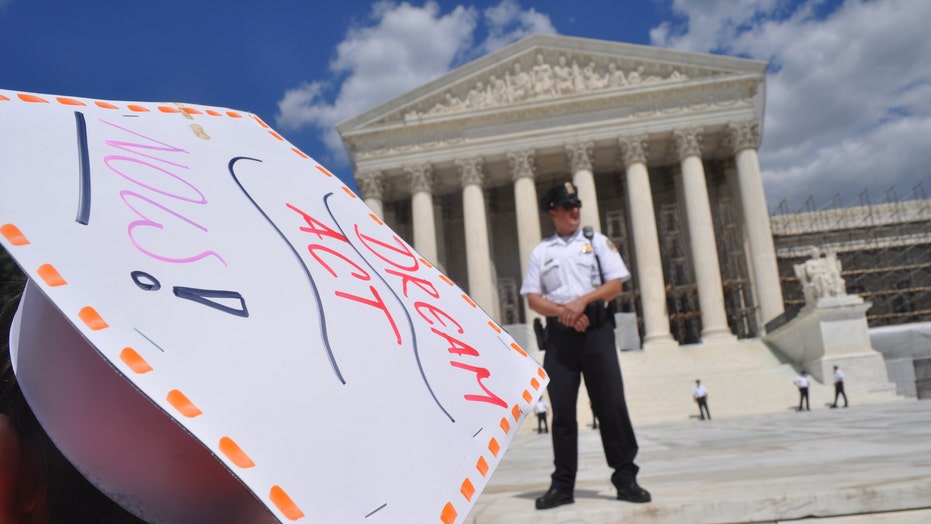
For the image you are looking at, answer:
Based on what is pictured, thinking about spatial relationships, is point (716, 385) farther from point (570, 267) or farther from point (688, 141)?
point (570, 267)

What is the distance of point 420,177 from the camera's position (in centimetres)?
3022

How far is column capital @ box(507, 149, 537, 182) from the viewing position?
2966cm

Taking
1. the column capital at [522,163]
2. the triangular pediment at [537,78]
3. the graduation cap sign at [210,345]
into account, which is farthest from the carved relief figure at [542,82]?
the graduation cap sign at [210,345]

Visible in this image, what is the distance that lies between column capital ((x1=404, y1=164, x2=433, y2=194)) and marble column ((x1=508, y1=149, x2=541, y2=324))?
12.3 feet

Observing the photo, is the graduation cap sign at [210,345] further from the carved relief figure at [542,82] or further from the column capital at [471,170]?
the carved relief figure at [542,82]

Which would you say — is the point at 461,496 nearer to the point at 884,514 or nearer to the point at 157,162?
the point at 157,162

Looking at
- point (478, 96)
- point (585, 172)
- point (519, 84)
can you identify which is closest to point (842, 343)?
point (585, 172)

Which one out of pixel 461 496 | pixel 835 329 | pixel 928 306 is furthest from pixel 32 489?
pixel 928 306

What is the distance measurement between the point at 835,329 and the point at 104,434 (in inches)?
905

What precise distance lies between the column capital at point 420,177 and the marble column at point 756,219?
43.3ft

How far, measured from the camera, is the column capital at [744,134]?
2820 centimetres

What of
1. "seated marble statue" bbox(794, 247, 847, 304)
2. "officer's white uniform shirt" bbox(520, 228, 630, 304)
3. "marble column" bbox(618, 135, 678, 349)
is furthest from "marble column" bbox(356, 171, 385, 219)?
"officer's white uniform shirt" bbox(520, 228, 630, 304)

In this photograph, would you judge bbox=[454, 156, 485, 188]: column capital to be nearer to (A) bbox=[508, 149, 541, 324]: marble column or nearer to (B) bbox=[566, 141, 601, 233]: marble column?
(A) bbox=[508, 149, 541, 324]: marble column

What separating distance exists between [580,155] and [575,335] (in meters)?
26.6
